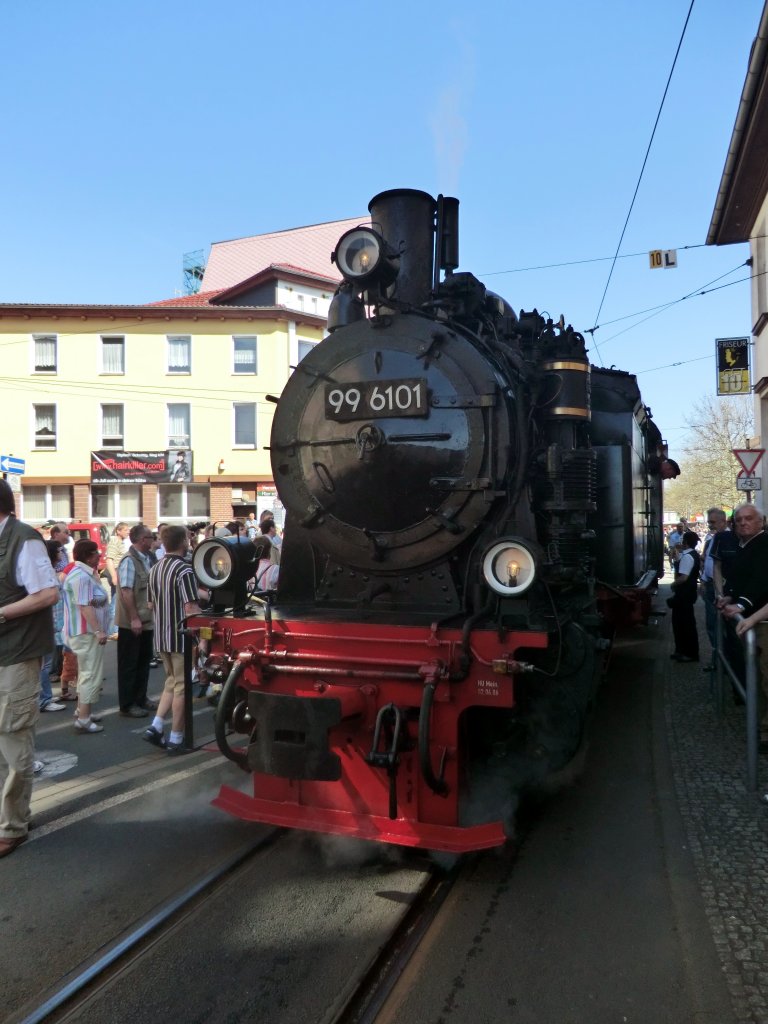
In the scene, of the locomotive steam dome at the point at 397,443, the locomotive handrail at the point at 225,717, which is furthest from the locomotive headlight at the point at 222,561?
the locomotive handrail at the point at 225,717

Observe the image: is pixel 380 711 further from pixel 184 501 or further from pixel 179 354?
pixel 179 354

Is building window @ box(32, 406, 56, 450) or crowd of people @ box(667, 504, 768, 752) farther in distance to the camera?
building window @ box(32, 406, 56, 450)

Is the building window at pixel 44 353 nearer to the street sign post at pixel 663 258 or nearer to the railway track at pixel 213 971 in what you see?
the street sign post at pixel 663 258

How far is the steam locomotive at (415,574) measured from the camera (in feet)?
11.8

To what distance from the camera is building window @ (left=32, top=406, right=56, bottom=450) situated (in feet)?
77.3

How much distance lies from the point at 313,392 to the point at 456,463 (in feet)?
3.51

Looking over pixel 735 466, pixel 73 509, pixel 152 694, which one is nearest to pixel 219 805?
pixel 152 694

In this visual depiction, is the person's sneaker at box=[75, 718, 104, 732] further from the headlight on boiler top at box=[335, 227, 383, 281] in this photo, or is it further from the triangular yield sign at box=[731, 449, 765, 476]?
the triangular yield sign at box=[731, 449, 765, 476]

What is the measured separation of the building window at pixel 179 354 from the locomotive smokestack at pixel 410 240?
1970 centimetres

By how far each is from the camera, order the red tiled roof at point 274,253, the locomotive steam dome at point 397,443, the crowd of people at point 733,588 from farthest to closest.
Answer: the red tiled roof at point 274,253 → the crowd of people at point 733,588 → the locomotive steam dome at point 397,443

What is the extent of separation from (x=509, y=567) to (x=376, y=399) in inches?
50.6

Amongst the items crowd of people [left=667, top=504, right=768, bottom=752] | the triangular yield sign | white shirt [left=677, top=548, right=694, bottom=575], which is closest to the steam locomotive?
crowd of people [left=667, top=504, right=768, bottom=752]

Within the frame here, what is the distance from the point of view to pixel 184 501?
2352 centimetres

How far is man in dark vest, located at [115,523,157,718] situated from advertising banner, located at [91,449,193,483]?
16.4 meters
